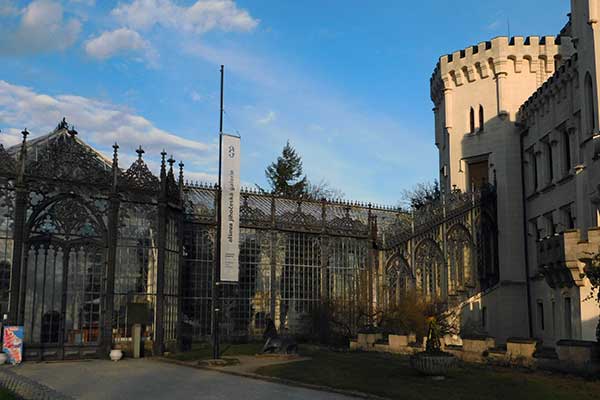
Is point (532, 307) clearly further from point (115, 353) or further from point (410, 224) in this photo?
point (115, 353)

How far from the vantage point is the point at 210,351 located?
2481 cm

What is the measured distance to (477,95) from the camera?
3825 centimetres

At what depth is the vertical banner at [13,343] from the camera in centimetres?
2058

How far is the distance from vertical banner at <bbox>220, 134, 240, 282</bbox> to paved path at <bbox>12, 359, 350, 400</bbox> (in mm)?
4239

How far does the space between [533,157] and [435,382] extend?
21874 millimetres

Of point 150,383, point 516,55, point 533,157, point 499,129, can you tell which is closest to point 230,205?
point 150,383

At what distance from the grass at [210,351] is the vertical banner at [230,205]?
325cm

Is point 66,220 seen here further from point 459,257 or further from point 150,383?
point 459,257

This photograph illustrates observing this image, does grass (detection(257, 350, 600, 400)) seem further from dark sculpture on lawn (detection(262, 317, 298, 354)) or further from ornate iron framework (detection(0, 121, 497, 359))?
ornate iron framework (detection(0, 121, 497, 359))

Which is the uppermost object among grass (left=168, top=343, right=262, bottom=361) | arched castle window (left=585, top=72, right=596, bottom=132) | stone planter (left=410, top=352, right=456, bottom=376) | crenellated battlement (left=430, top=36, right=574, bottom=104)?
crenellated battlement (left=430, top=36, right=574, bottom=104)

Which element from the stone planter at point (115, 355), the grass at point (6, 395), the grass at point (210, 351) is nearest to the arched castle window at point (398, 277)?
the grass at point (210, 351)

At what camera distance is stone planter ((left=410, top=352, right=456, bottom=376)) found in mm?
16250

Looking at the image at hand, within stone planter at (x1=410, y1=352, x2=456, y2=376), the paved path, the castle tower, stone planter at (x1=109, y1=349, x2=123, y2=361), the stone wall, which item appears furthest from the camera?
the castle tower

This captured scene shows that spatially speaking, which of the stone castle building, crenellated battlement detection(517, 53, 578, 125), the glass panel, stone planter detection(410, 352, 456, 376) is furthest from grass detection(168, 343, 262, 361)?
crenellated battlement detection(517, 53, 578, 125)
